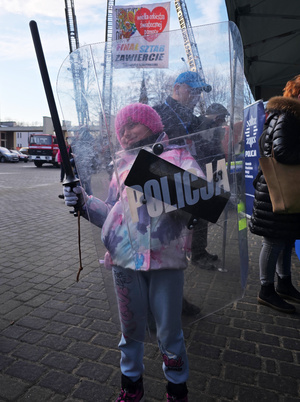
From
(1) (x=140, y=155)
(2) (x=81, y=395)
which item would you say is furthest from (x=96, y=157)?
(2) (x=81, y=395)

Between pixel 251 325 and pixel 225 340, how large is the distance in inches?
12.6

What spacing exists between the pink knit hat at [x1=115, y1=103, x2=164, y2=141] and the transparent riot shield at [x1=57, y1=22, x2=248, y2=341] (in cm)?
2

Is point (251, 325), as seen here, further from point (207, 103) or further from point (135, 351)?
point (207, 103)

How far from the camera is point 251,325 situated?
8.44 ft

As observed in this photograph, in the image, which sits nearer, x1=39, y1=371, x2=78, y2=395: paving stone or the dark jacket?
the dark jacket

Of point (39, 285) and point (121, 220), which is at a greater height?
point (121, 220)

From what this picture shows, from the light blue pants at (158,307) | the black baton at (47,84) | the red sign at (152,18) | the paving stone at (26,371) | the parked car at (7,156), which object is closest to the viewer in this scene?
the black baton at (47,84)

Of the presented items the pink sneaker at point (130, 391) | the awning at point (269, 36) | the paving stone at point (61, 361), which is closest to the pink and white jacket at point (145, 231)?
the pink sneaker at point (130, 391)

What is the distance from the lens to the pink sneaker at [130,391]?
5.58 feet

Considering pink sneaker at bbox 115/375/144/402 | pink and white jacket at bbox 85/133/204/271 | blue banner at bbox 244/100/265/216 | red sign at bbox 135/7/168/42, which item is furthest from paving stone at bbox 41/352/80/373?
blue banner at bbox 244/100/265/216

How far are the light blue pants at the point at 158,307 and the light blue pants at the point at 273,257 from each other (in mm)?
1411

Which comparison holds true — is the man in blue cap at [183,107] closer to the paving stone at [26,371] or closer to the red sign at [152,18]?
the paving stone at [26,371]

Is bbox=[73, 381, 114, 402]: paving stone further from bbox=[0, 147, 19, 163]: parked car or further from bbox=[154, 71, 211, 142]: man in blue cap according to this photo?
bbox=[0, 147, 19, 163]: parked car

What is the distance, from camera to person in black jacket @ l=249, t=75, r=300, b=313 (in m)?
2.27
